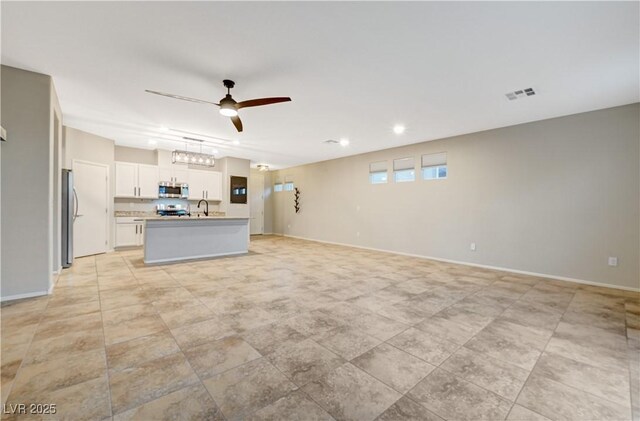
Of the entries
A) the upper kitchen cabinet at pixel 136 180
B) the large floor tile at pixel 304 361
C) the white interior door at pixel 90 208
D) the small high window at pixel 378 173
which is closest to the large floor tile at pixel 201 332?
the large floor tile at pixel 304 361

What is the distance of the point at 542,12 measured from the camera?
2242 millimetres

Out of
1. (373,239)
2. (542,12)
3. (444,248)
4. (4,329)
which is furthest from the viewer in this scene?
(373,239)

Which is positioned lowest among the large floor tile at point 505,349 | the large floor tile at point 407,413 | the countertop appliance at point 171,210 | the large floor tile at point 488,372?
the large floor tile at point 505,349

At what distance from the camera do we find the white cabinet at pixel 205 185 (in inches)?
329

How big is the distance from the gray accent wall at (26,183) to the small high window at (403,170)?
6739 mm

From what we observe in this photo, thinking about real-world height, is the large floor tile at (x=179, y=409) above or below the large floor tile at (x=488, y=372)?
above

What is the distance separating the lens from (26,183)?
333 centimetres

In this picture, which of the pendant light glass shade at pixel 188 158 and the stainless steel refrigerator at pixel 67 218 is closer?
the stainless steel refrigerator at pixel 67 218

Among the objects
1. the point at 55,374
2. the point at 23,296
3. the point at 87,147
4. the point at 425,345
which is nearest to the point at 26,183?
the point at 23,296

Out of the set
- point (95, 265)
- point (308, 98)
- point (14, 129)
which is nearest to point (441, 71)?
point (308, 98)

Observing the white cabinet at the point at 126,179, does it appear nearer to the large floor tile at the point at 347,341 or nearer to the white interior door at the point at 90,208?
the white interior door at the point at 90,208

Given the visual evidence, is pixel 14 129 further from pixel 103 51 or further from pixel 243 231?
pixel 243 231

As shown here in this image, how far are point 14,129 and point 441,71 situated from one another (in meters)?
5.33

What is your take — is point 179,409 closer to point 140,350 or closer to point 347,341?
point 140,350
